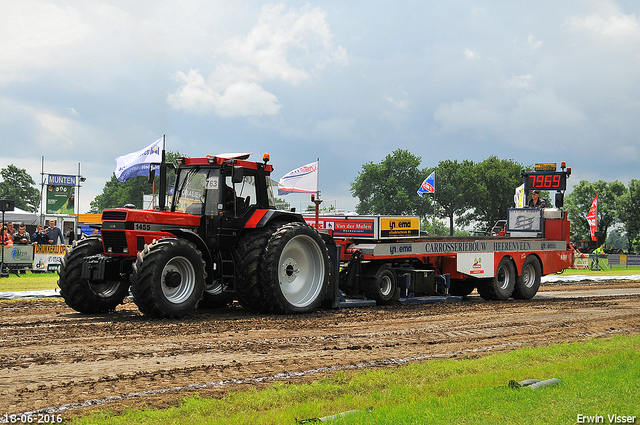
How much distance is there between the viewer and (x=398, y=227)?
14008 millimetres

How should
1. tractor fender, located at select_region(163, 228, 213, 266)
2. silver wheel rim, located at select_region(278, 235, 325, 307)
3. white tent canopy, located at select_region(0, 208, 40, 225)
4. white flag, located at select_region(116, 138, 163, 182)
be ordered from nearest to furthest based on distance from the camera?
1. tractor fender, located at select_region(163, 228, 213, 266)
2. silver wheel rim, located at select_region(278, 235, 325, 307)
3. white flag, located at select_region(116, 138, 163, 182)
4. white tent canopy, located at select_region(0, 208, 40, 225)

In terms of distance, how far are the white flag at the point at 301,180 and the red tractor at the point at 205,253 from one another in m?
15.9

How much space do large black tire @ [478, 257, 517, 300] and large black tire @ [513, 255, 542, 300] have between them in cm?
20

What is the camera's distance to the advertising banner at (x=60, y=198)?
3841 cm

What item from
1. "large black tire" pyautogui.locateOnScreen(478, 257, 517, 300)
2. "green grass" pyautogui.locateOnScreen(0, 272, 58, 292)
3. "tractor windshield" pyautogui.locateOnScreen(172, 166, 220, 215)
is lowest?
"green grass" pyautogui.locateOnScreen(0, 272, 58, 292)

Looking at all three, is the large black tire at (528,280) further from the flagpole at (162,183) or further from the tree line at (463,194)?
the tree line at (463,194)

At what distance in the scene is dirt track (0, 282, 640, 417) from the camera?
5.48 meters

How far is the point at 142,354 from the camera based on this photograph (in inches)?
270

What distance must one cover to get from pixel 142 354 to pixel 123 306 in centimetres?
566

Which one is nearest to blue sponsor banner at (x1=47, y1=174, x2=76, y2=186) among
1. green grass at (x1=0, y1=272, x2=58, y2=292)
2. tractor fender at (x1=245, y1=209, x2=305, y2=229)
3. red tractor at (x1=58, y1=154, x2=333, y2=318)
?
green grass at (x1=0, y1=272, x2=58, y2=292)

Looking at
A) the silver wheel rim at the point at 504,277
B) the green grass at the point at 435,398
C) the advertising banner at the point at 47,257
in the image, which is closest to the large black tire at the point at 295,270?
the green grass at the point at 435,398

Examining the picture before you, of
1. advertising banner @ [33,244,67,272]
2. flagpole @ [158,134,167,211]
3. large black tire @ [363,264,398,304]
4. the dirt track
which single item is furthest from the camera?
advertising banner @ [33,244,67,272]

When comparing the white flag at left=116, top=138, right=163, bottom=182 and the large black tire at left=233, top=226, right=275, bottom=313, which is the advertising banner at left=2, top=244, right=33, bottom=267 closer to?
the white flag at left=116, top=138, right=163, bottom=182

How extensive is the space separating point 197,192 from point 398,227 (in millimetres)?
4934
